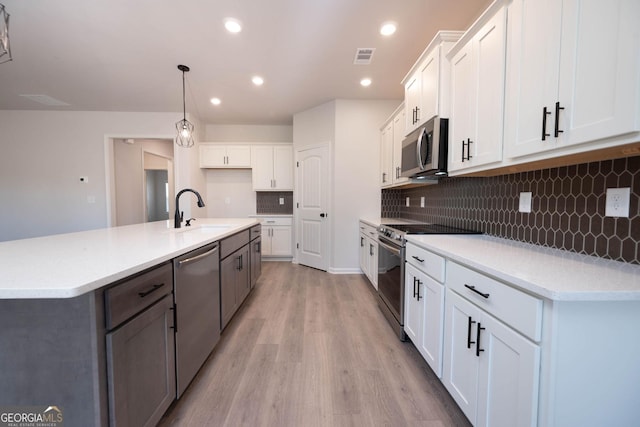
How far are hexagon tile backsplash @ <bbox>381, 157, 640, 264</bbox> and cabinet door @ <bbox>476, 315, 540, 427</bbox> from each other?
26.5 inches

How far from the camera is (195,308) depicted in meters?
1.55

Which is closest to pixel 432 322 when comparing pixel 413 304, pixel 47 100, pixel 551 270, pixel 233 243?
pixel 413 304

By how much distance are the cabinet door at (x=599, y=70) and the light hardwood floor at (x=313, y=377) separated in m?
1.51

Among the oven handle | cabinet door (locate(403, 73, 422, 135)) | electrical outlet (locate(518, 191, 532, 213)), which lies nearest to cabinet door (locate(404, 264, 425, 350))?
the oven handle

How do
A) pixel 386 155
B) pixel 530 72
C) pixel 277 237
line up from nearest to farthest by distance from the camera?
pixel 530 72
pixel 386 155
pixel 277 237

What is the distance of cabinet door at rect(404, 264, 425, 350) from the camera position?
68.9 inches

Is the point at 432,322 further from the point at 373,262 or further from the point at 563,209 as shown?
the point at 373,262

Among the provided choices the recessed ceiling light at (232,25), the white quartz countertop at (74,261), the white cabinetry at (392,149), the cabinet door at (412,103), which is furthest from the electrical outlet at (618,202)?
the recessed ceiling light at (232,25)

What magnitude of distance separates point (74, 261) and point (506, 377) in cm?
176

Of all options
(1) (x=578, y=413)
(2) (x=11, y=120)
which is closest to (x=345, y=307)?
(1) (x=578, y=413)

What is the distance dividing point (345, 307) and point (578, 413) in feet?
6.81

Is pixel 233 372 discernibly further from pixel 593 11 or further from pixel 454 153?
pixel 593 11

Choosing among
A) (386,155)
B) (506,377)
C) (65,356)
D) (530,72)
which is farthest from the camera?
(386,155)

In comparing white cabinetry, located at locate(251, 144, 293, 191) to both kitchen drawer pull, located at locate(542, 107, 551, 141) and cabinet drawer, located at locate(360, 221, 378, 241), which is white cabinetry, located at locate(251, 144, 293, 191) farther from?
kitchen drawer pull, located at locate(542, 107, 551, 141)
